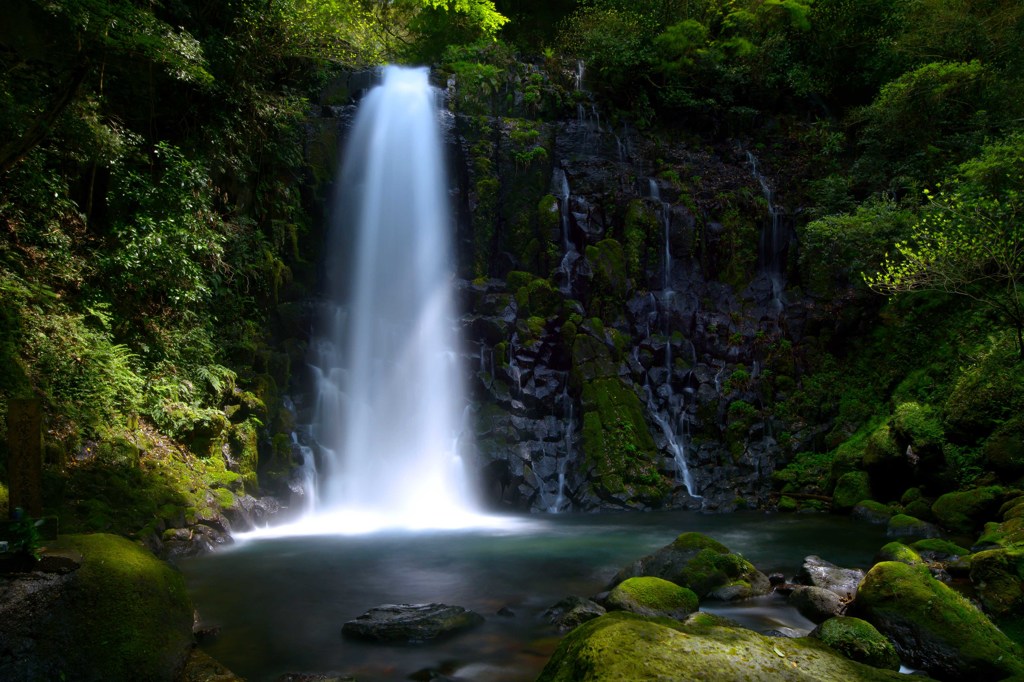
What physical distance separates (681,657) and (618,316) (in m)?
15.9

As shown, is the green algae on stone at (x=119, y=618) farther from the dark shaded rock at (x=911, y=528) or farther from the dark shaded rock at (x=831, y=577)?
the dark shaded rock at (x=911, y=528)

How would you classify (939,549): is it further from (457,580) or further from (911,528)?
(457,580)

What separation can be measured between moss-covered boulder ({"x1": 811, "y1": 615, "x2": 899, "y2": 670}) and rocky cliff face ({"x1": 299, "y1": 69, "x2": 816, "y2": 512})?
30.7 ft

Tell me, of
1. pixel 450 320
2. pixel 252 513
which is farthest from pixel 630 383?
pixel 252 513

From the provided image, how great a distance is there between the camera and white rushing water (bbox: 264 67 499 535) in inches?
602

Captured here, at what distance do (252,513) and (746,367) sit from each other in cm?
1368

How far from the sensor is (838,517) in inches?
519

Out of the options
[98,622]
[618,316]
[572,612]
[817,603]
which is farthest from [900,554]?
[618,316]

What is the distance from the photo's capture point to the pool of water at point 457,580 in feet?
20.2

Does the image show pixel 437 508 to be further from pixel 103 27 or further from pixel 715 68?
pixel 715 68

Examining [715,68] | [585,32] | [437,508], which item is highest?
[585,32]

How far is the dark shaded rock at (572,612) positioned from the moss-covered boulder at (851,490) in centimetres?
871

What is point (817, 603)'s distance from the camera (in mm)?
7211

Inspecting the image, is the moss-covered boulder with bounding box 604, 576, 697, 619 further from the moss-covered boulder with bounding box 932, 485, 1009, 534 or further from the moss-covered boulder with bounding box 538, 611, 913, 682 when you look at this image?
the moss-covered boulder with bounding box 932, 485, 1009, 534
